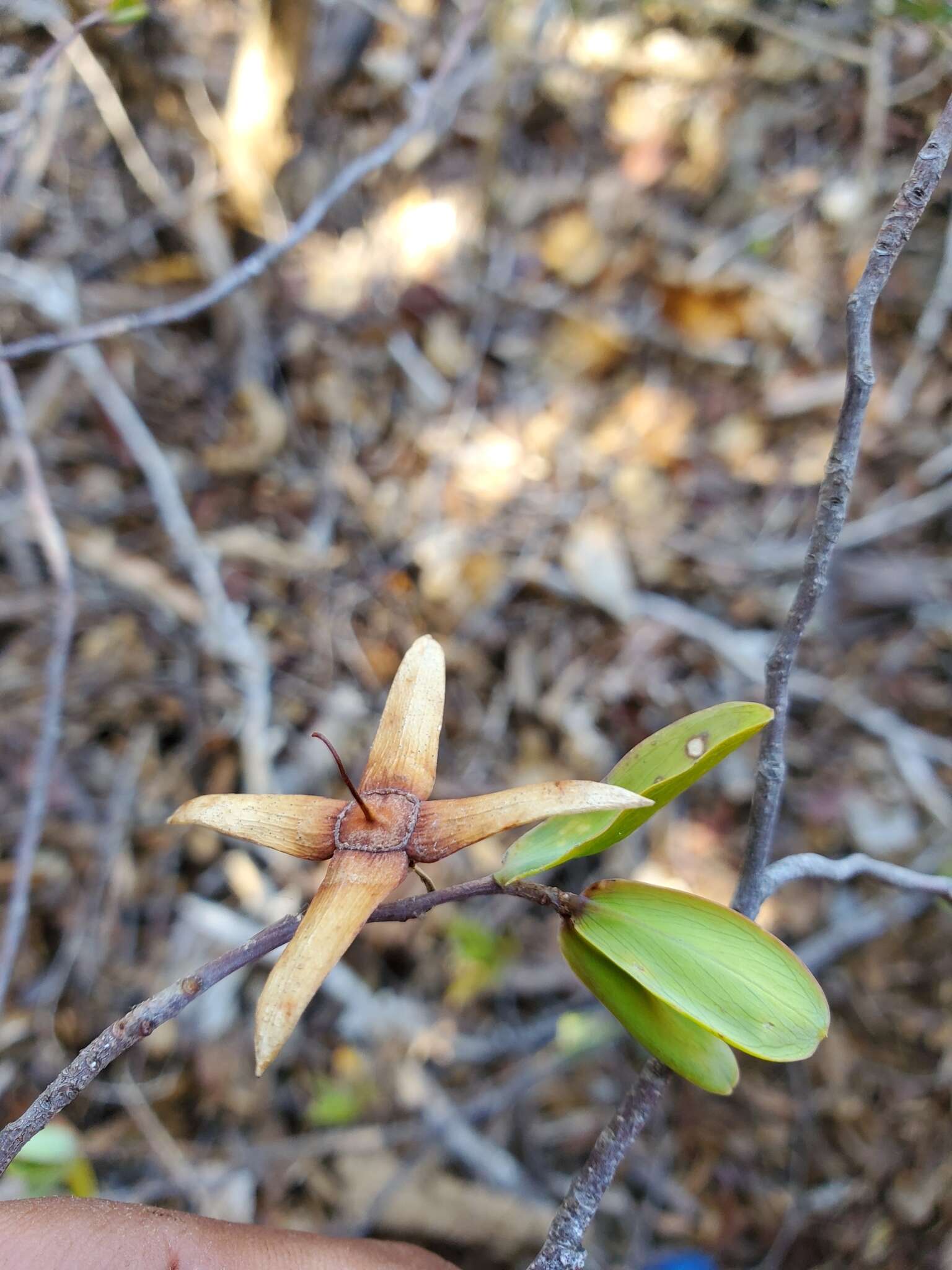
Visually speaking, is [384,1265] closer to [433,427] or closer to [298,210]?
[433,427]

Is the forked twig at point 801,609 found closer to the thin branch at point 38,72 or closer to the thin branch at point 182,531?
the thin branch at point 38,72

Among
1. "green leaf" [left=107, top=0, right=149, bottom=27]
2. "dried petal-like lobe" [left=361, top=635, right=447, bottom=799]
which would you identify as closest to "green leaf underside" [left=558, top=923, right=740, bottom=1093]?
"dried petal-like lobe" [left=361, top=635, right=447, bottom=799]

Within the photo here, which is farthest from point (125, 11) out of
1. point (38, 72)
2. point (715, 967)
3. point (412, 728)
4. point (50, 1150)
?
point (50, 1150)

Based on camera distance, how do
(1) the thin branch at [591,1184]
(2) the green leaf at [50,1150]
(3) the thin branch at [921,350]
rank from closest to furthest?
(1) the thin branch at [591,1184]
(2) the green leaf at [50,1150]
(3) the thin branch at [921,350]

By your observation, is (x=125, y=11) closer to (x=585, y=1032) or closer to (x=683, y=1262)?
(x=585, y=1032)

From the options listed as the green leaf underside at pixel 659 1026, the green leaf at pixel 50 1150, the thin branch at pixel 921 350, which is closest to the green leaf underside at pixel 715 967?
the green leaf underside at pixel 659 1026

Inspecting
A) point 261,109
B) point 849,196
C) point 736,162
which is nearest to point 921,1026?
point 849,196
